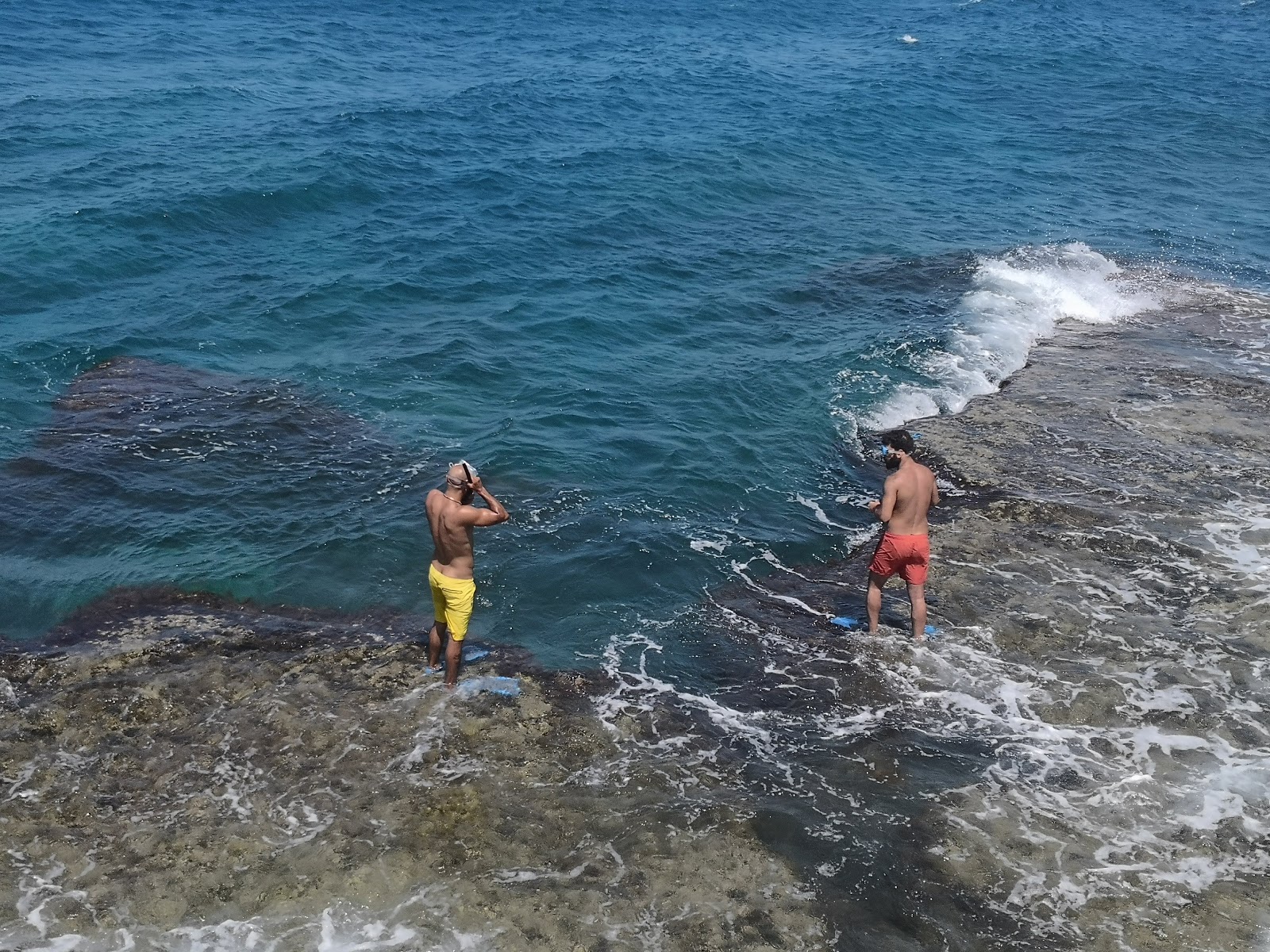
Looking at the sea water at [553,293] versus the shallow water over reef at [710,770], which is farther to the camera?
the sea water at [553,293]

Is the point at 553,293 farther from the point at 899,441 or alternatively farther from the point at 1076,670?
the point at 1076,670

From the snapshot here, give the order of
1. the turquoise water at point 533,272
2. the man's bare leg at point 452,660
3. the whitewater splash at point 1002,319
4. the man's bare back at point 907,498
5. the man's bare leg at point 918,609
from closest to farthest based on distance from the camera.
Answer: the man's bare leg at point 452,660 < the man's bare back at point 907,498 < the man's bare leg at point 918,609 < the turquoise water at point 533,272 < the whitewater splash at point 1002,319

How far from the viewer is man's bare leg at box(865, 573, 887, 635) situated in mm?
9898

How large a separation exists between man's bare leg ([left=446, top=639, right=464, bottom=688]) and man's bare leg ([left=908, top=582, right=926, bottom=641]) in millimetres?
4085

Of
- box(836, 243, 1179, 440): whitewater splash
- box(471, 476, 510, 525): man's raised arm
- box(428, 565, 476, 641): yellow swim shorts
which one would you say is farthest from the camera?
box(836, 243, 1179, 440): whitewater splash

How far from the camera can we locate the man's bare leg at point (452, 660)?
9148 mm

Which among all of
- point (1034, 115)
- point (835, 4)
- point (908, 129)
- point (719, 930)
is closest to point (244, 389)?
point (719, 930)

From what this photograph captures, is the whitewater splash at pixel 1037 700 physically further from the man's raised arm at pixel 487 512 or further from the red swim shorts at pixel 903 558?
the man's raised arm at pixel 487 512

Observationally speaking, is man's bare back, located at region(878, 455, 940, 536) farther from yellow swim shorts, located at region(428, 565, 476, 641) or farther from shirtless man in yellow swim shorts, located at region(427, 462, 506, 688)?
yellow swim shorts, located at region(428, 565, 476, 641)

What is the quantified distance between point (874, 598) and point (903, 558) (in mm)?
488

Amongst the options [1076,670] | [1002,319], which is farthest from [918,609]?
[1002,319]

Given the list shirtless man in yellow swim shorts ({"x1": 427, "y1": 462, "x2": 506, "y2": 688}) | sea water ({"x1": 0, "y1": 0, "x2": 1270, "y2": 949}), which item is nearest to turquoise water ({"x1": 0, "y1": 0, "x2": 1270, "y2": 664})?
sea water ({"x1": 0, "y1": 0, "x2": 1270, "y2": 949})

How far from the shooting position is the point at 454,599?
8953mm

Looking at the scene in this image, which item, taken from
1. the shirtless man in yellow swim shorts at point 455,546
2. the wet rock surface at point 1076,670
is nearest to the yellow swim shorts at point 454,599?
the shirtless man in yellow swim shorts at point 455,546
